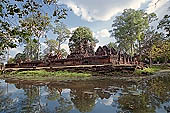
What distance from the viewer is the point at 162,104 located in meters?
5.29

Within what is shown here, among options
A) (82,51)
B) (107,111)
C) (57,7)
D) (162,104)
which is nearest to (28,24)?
(57,7)

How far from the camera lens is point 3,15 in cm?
339

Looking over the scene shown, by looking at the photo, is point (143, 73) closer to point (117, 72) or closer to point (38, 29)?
point (117, 72)

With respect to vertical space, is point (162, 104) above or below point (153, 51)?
below

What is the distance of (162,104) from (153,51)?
36152 mm

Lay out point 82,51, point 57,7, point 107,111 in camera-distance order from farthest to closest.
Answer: point 82,51
point 107,111
point 57,7

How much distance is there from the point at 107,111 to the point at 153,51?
37361 millimetres

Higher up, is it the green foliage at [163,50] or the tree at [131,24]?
the tree at [131,24]

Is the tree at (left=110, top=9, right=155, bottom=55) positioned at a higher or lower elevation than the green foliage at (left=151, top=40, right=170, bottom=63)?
higher

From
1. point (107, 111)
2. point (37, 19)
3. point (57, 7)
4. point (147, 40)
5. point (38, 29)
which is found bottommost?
point (107, 111)

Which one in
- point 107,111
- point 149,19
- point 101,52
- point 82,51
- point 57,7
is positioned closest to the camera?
point 57,7

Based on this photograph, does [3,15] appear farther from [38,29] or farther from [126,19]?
[126,19]

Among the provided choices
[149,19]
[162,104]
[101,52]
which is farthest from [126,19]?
[162,104]

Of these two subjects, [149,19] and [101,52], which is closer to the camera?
[101,52]
